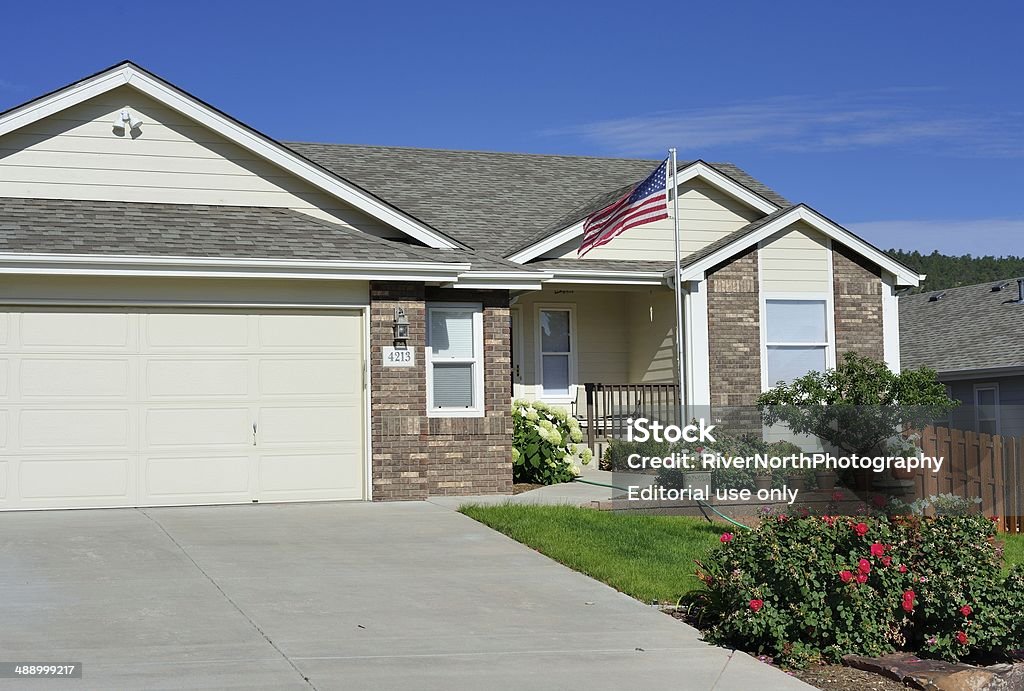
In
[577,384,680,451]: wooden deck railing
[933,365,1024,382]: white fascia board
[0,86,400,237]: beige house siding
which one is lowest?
[577,384,680,451]: wooden deck railing

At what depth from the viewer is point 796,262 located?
19578 millimetres

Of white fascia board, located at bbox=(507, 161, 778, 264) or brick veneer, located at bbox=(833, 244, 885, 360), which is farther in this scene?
brick veneer, located at bbox=(833, 244, 885, 360)

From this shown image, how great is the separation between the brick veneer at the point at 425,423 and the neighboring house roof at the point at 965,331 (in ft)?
47.2

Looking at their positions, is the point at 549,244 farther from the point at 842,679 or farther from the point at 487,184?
the point at 842,679

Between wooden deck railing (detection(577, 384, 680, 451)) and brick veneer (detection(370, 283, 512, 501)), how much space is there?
3901mm

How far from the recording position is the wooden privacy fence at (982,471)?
1298cm

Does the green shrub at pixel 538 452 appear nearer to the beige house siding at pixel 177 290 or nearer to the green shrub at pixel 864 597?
the beige house siding at pixel 177 290

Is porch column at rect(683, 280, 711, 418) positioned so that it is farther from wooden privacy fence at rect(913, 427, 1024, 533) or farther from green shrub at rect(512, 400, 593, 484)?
wooden privacy fence at rect(913, 427, 1024, 533)

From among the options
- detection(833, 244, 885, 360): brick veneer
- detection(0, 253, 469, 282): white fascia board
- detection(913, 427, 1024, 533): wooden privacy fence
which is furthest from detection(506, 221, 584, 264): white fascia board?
detection(913, 427, 1024, 533): wooden privacy fence

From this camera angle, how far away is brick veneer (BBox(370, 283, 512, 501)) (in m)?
14.9

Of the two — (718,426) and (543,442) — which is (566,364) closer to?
(543,442)

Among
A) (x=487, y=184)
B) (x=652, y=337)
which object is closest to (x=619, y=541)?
(x=652, y=337)

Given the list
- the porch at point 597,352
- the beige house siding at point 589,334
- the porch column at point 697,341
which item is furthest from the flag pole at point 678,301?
the beige house siding at point 589,334

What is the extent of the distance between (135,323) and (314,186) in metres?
3.22
